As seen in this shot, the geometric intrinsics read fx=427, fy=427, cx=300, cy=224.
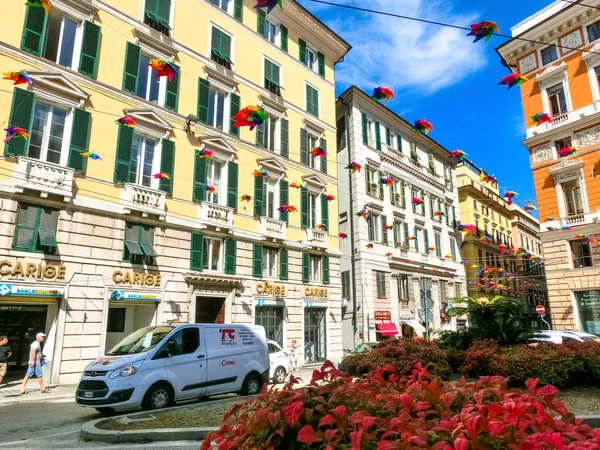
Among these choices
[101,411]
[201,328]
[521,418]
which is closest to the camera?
[521,418]

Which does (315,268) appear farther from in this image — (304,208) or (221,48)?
(221,48)

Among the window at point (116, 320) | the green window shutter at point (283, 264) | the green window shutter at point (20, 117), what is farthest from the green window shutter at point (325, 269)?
the green window shutter at point (20, 117)

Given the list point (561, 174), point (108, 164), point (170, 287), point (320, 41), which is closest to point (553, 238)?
point (561, 174)

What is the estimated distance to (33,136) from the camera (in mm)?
14789

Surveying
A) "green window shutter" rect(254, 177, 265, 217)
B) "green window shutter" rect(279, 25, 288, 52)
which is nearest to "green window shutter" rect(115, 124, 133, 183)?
"green window shutter" rect(254, 177, 265, 217)

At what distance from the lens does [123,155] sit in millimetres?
16922

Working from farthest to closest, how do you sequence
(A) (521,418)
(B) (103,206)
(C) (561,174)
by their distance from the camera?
(C) (561,174) < (B) (103,206) < (A) (521,418)

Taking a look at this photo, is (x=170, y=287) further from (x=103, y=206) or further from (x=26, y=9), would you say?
(x=26, y=9)

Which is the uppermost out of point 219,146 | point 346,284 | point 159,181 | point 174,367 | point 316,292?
point 219,146

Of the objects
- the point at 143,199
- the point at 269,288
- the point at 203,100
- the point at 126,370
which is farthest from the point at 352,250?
the point at 126,370

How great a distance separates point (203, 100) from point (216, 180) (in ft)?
12.5

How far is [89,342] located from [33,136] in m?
7.43

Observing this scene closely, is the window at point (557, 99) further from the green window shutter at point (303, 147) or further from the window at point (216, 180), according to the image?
the window at point (216, 180)

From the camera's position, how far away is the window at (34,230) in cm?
1391
